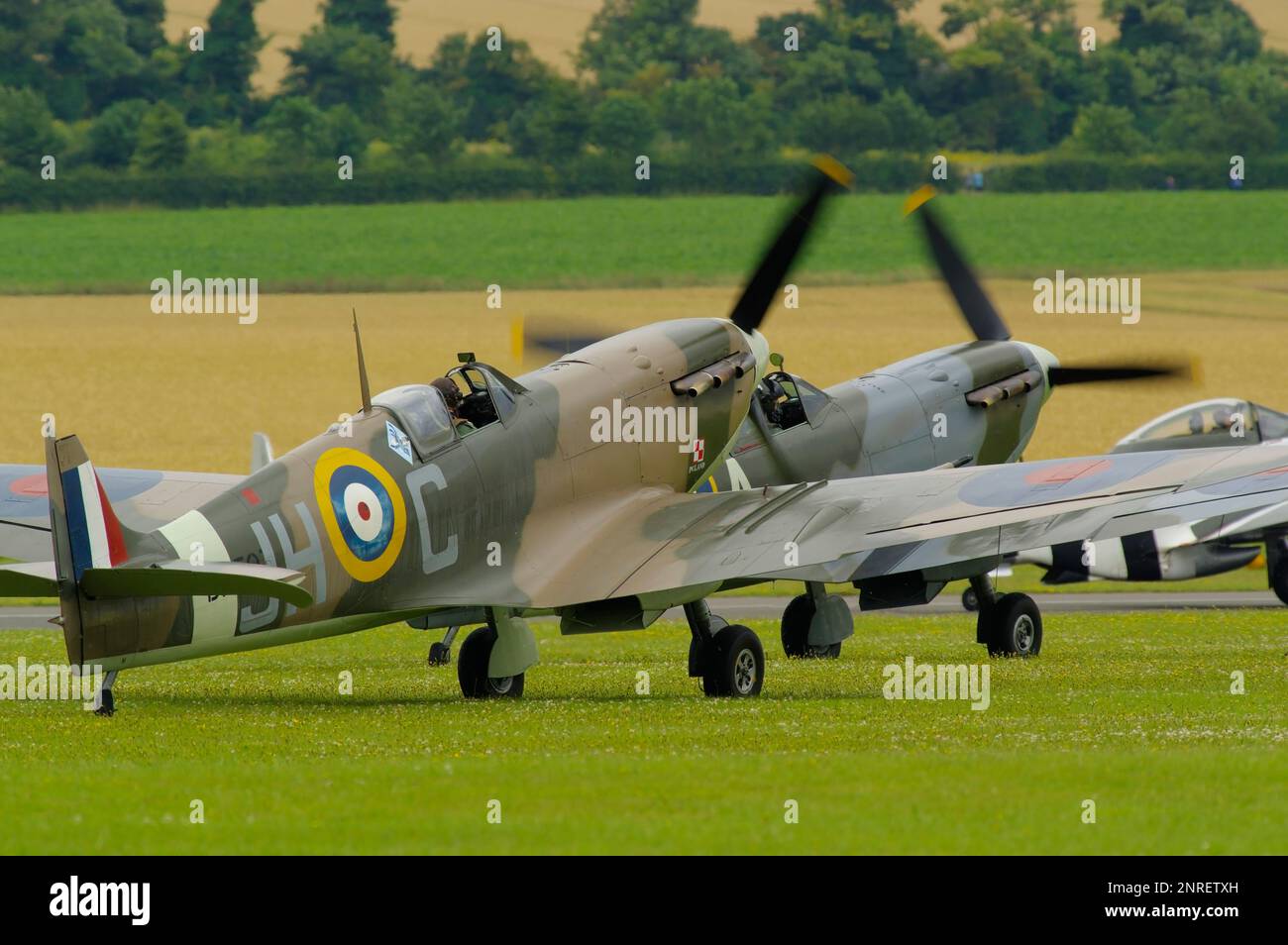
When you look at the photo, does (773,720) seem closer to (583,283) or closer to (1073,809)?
(1073,809)

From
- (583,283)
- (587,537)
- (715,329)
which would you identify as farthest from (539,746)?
(583,283)

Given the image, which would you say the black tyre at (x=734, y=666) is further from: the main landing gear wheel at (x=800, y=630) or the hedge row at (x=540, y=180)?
the hedge row at (x=540, y=180)

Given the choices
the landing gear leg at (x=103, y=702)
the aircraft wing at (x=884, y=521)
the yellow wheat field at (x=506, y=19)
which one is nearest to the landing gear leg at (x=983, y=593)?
the aircraft wing at (x=884, y=521)

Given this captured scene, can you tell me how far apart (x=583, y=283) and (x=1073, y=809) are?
57.2 meters

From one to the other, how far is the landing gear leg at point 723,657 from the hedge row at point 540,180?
55.7m

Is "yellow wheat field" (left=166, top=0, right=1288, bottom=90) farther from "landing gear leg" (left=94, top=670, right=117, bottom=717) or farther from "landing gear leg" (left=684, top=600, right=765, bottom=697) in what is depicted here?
"landing gear leg" (left=94, top=670, right=117, bottom=717)

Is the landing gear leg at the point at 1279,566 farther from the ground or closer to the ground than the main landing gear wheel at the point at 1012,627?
farther from the ground

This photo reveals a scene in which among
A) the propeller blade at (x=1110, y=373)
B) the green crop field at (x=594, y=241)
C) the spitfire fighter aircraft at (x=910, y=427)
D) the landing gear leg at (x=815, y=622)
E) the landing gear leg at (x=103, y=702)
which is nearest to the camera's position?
the landing gear leg at (x=103, y=702)

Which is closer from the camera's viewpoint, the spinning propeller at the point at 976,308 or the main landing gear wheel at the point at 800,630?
the main landing gear wheel at the point at 800,630

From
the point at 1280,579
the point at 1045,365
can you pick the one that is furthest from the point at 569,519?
the point at 1280,579

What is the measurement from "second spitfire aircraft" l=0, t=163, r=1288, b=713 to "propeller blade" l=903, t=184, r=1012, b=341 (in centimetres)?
568

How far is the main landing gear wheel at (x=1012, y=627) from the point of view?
2102cm

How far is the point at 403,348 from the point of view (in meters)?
58.2

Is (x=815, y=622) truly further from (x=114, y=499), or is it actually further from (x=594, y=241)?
(x=594, y=241)
